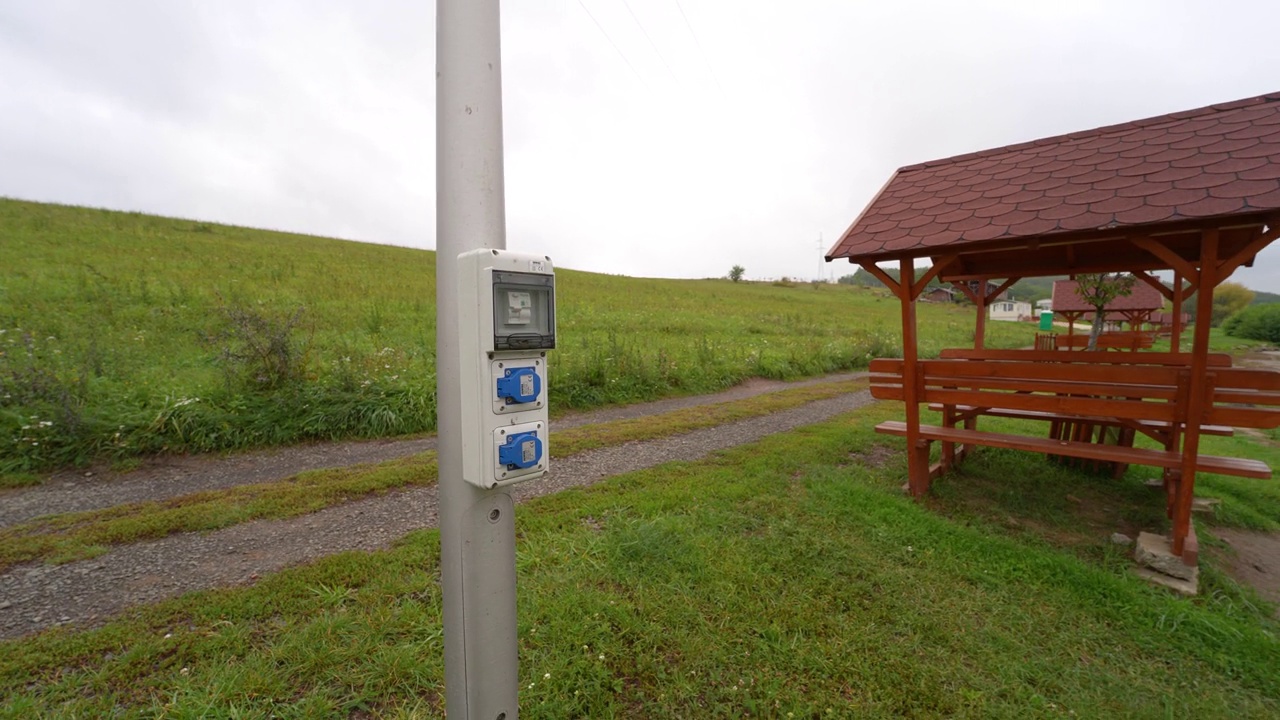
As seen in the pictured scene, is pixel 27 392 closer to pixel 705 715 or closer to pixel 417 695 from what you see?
pixel 417 695

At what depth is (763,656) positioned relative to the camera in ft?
9.22

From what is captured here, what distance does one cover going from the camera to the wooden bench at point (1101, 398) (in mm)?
4141

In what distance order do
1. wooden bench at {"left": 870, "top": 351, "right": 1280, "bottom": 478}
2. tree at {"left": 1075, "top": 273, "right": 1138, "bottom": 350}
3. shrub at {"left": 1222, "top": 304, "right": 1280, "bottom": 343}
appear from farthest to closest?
shrub at {"left": 1222, "top": 304, "right": 1280, "bottom": 343} → tree at {"left": 1075, "top": 273, "right": 1138, "bottom": 350} → wooden bench at {"left": 870, "top": 351, "right": 1280, "bottom": 478}

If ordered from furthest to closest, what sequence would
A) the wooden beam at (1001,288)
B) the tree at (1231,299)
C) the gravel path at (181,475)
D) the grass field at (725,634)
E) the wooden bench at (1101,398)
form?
the tree at (1231,299), the wooden beam at (1001,288), the gravel path at (181,475), the wooden bench at (1101,398), the grass field at (725,634)

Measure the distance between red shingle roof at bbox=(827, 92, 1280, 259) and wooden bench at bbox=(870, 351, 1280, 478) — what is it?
129 cm

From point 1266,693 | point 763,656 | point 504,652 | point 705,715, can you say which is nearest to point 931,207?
point 1266,693

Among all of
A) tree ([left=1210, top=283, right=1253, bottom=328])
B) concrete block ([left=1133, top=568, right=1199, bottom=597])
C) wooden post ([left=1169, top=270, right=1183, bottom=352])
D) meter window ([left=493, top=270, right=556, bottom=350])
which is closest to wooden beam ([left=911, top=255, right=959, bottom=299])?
concrete block ([left=1133, top=568, right=1199, bottom=597])

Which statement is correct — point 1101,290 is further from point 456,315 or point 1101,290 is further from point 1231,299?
point 1231,299

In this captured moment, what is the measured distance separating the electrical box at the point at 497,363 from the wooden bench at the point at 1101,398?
4957 millimetres

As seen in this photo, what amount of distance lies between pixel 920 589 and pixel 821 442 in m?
3.81

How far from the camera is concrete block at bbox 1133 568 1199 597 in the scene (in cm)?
371

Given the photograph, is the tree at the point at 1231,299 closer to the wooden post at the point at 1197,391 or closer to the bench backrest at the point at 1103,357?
the bench backrest at the point at 1103,357

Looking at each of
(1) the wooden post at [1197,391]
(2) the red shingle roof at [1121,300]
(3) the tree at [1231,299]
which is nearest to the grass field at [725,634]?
(1) the wooden post at [1197,391]

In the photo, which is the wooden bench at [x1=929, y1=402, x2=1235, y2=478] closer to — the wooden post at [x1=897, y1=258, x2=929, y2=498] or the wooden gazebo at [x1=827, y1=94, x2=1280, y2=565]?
the wooden gazebo at [x1=827, y1=94, x2=1280, y2=565]
